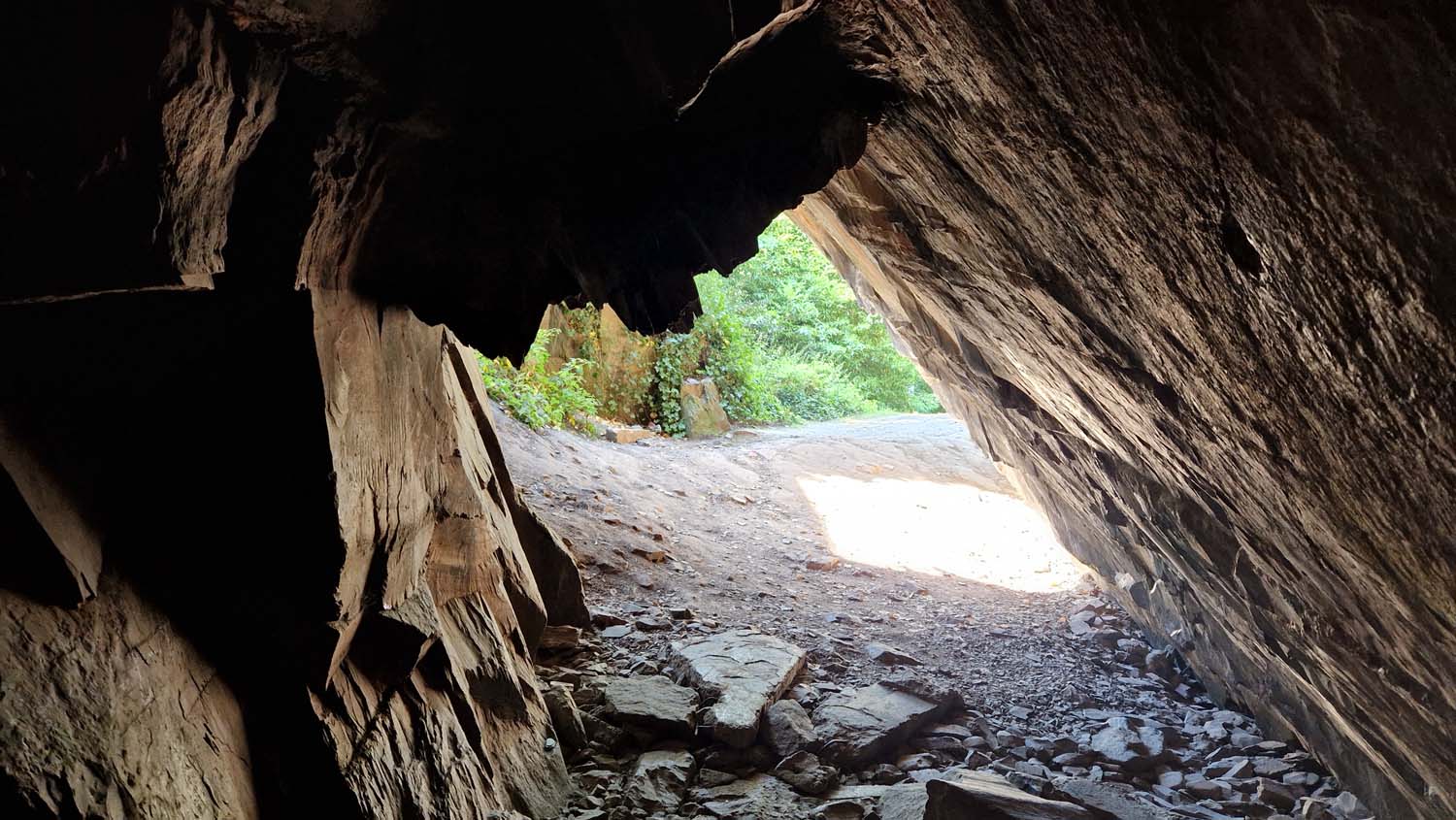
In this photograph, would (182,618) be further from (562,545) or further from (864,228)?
(864,228)

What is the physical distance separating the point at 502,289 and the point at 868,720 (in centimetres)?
308

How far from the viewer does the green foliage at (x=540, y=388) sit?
387 inches

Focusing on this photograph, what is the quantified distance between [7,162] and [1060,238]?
3.01 m

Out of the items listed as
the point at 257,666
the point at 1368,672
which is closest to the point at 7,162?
the point at 257,666

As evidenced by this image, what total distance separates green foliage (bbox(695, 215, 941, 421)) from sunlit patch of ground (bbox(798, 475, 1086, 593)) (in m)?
7.00

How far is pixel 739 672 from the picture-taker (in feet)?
17.3

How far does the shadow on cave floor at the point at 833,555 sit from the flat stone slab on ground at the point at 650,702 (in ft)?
1.54

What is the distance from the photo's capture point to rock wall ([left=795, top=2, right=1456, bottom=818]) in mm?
1709

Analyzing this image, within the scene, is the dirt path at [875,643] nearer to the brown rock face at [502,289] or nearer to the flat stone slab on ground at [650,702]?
the flat stone slab on ground at [650,702]

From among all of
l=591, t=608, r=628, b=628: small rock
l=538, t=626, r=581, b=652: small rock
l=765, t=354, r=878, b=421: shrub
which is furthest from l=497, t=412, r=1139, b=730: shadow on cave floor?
l=765, t=354, r=878, b=421: shrub

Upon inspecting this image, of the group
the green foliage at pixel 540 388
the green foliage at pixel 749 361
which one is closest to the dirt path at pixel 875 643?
the green foliage at pixel 540 388

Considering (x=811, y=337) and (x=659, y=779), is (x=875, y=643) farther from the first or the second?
(x=811, y=337)

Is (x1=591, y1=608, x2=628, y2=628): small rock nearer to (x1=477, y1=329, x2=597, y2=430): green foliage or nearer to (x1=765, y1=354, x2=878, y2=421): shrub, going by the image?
(x1=477, y1=329, x2=597, y2=430): green foliage

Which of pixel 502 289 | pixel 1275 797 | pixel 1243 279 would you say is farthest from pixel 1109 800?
pixel 502 289
